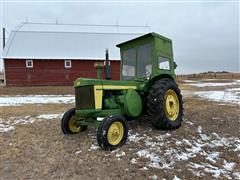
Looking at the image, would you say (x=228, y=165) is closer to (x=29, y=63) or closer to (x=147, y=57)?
(x=147, y=57)

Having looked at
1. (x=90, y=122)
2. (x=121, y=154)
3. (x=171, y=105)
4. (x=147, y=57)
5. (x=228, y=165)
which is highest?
(x=147, y=57)

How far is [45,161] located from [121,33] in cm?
2748

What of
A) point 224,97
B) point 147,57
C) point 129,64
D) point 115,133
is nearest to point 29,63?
point 224,97

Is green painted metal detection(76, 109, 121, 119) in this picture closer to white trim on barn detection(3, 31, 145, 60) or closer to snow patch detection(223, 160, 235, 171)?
snow patch detection(223, 160, 235, 171)

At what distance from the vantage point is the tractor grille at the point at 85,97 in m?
5.55

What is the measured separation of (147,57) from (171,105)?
1.46 m

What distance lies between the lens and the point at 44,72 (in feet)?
86.8

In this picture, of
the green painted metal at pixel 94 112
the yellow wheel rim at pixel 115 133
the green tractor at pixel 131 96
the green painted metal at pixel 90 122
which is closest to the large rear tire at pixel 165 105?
the green tractor at pixel 131 96

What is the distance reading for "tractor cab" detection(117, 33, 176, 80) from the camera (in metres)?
6.49

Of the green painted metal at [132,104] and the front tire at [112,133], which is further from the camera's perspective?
the green painted metal at [132,104]

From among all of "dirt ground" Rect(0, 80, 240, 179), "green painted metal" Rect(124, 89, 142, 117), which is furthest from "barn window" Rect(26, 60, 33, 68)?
"green painted metal" Rect(124, 89, 142, 117)

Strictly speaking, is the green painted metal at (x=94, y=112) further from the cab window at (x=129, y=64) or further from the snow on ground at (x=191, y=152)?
the cab window at (x=129, y=64)

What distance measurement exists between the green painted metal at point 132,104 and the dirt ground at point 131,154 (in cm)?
55

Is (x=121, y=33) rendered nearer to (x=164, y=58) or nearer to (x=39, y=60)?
(x=39, y=60)
